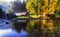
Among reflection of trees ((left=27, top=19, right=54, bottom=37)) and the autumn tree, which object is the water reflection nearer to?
reflection of trees ((left=27, top=19, right=54, bottom=37))

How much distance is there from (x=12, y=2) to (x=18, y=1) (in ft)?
0.34

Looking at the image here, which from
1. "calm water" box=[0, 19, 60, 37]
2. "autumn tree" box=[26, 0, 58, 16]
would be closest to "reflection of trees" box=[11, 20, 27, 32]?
"calm water" box=[0, 19, 60, 37]

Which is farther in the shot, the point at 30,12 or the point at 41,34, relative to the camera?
the point at 30,12

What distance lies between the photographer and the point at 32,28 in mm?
2643

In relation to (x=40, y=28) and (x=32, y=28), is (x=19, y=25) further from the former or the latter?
(x=40, y=28)

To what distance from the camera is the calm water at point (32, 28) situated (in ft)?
8.26

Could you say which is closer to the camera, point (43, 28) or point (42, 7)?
point (43, 28)

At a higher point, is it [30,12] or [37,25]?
[30,12]

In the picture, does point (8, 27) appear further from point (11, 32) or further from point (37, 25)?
point (37, 25)

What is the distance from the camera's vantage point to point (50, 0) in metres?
2.78

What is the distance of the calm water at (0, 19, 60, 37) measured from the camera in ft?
8.26

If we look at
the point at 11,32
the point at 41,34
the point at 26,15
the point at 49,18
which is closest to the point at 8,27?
the point at 11,32

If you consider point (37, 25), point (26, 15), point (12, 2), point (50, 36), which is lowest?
point (50, 36)

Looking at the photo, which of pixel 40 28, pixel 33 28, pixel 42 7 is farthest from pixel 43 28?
pixel 42 7
